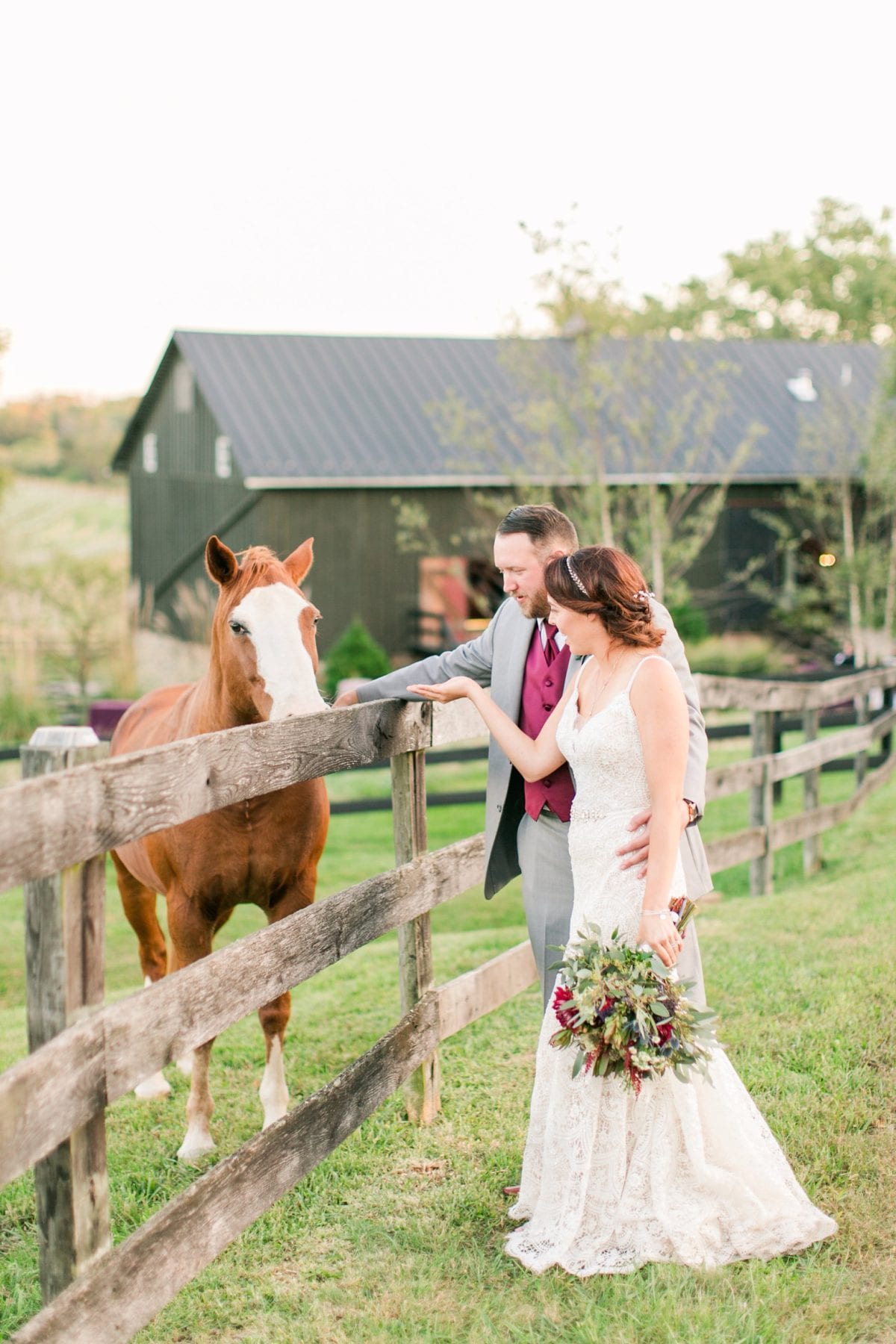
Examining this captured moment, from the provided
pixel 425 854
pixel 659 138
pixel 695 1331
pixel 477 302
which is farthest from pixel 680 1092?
pixel 659 138

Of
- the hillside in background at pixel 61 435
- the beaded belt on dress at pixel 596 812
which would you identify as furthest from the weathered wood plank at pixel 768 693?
the hillside in background at pixel 61 435

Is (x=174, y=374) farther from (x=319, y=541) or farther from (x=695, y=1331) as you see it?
(x=695, y=1331)

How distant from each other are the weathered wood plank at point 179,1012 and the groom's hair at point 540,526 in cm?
109

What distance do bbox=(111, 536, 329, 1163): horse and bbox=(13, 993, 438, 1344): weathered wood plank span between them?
0.60 m

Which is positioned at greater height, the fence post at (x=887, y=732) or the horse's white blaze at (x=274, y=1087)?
the fence post at (x=887, y=732)

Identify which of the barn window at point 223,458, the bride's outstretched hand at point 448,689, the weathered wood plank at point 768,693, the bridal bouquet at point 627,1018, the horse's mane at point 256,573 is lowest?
the bridal bouquet at point 627,1018

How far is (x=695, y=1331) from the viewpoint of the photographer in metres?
2.66

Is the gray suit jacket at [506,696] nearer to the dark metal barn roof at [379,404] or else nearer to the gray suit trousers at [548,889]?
the gray suit trousers at [548,889]

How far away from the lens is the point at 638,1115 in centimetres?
307

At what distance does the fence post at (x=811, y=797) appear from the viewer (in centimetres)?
847

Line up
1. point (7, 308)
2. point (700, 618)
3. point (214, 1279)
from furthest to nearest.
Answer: point (7, 308), point (700, 618), point (214, 1279)

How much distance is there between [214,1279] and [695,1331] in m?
1.16

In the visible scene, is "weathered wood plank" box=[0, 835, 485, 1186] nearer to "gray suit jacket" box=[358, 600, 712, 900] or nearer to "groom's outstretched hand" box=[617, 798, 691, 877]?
"gray suit jacket" box=[358, 600, 712, 900]

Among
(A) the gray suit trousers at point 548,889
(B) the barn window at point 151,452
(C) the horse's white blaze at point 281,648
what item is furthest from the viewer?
(B) the barn window at point 151,452
